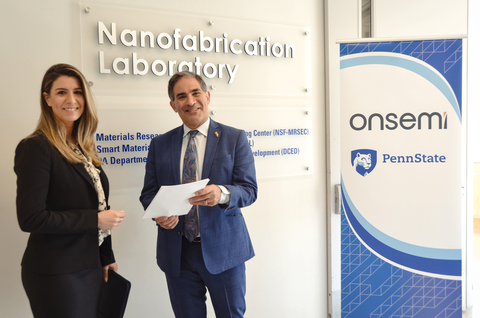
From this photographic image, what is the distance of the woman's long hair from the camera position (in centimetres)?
154

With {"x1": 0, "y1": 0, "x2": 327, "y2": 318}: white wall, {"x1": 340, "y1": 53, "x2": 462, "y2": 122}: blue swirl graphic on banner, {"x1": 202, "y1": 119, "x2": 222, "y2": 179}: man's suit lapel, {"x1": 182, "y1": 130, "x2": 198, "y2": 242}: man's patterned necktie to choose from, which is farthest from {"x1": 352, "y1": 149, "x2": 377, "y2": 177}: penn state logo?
{"x1": 182, "y1": 130, "x2": 198, "y2": 242}: man's patterned necktie

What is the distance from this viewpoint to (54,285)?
146 centimetres

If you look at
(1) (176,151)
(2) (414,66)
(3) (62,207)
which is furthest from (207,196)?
(2) (414,66)

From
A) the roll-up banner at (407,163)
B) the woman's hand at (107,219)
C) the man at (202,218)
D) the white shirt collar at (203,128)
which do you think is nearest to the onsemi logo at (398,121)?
the roll-up banner at (407,163)

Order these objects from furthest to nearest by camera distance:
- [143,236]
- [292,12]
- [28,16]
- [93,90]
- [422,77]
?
[292,12] → [422,77] → [143,236] → [93,90] → [28,16]

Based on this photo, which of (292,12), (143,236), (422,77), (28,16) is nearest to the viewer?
(28,16)

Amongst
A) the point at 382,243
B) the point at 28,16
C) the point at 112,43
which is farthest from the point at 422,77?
the point at 28,16

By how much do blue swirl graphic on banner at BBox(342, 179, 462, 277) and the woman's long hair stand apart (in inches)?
72.2

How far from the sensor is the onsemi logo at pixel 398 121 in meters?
2.59

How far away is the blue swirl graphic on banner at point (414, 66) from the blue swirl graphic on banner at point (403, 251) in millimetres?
928

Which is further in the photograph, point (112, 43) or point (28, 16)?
point (112, 43)

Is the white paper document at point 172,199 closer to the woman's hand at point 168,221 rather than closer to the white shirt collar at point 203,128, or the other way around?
the woman's hand at point 168,221

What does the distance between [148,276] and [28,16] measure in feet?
5.82

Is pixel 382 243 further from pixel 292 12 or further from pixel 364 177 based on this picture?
pixel 292 12
